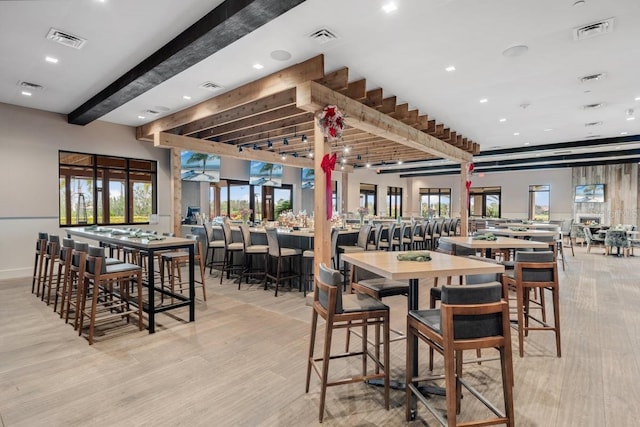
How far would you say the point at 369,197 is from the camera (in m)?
16.2

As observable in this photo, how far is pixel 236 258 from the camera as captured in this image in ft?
22.3

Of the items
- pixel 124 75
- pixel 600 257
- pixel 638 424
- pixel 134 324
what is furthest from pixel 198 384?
pixel 600 257

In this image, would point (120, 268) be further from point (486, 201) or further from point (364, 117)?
point (486, 201)

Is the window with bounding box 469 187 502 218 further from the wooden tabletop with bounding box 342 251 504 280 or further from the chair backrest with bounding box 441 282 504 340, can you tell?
the chair backrest with bounding box 441 282 504 340

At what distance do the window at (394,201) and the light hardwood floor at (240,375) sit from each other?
13271 millimetres

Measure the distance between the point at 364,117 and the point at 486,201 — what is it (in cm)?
1349

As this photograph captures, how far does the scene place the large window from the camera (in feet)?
23.3

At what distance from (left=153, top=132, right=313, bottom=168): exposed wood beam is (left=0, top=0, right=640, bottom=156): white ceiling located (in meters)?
1.02

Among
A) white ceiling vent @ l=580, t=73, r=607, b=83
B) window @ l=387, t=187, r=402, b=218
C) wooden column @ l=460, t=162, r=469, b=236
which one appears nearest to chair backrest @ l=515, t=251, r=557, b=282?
white ceiling vent @ l=580, t=73, r=607, b=83

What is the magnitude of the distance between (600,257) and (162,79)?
1151 cm

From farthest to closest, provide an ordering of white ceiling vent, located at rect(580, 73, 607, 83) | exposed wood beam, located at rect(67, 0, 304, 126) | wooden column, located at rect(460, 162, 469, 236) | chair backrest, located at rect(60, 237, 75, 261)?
wooden column, located at rect(460, 162, 469, 236) < white ceiling vent, located at rect(580, 73, 607, 83) < chair backrest, located at rect(60, 237, 75, 261) < exposed wood beam, located at rect(67, 0, 304, 126)

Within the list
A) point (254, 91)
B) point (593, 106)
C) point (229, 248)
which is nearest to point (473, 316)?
point (254, 91)

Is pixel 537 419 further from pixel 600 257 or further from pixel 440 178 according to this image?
pixel 440 178

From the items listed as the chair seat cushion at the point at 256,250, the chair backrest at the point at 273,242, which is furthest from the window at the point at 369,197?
the chair backrest at the point at 273,242
